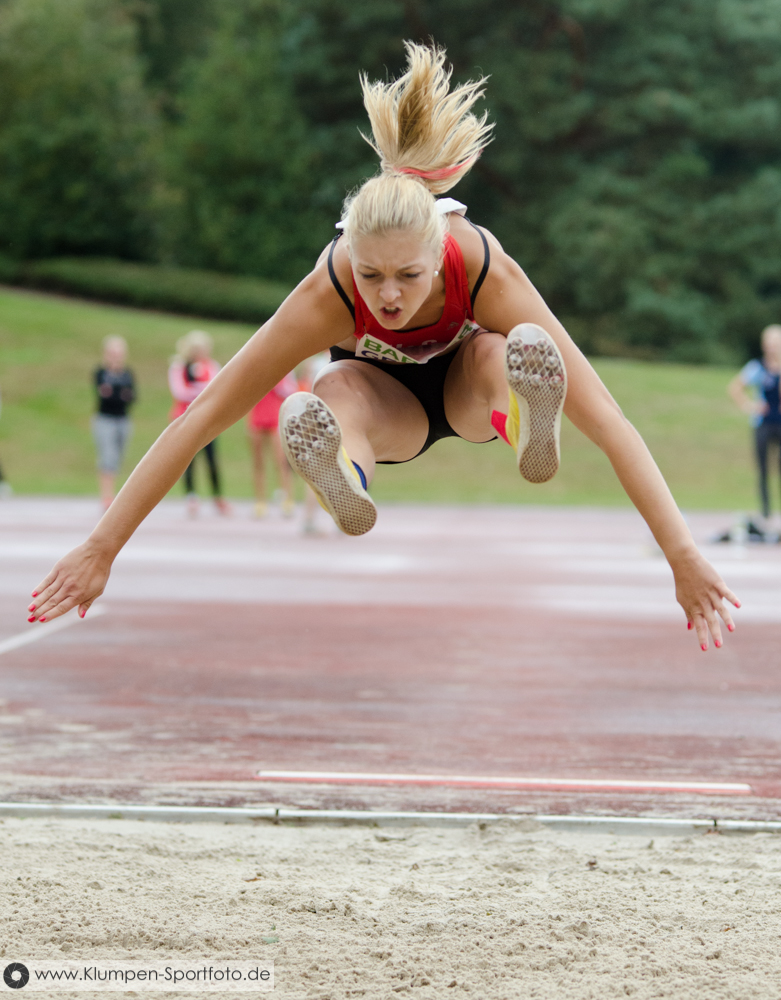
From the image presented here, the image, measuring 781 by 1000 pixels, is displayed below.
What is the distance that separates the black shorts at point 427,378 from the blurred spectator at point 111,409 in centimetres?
922

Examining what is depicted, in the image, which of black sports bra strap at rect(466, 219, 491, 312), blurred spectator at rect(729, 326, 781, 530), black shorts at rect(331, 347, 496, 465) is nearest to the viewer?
black sports bra strap at rect(466, 219, 491, 312)

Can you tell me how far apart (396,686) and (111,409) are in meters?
7.81

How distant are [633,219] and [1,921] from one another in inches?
1226

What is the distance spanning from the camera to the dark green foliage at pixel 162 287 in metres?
30.0

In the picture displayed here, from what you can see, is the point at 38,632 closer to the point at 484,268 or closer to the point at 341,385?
the point at 341,385

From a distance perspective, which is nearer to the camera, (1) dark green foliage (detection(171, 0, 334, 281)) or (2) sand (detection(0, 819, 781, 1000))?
(2) sand (detection(0, 819, 781, 1000))

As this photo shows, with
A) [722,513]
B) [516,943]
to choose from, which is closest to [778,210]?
[722,513]

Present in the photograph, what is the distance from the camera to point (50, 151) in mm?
32281

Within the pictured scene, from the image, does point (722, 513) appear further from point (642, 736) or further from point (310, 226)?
point (310, 226)

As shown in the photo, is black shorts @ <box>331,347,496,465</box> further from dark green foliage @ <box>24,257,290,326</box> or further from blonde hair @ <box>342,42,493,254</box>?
dark green foliage @ <box>24,257,290,326</box>

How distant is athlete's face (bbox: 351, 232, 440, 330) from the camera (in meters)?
3.26

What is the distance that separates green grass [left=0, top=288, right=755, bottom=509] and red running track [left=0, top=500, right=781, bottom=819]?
22.6ft

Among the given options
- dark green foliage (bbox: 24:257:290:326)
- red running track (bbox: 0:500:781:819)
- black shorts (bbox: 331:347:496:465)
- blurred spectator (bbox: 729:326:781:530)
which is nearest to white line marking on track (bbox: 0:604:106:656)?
red running track (bbox: 0:500:781:819)

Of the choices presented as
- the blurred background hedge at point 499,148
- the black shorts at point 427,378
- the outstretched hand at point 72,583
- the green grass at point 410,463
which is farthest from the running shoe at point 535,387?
the blurred background hedge at point 499,148
